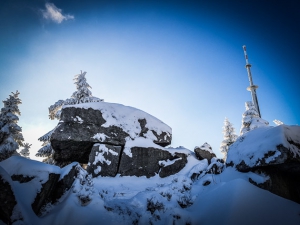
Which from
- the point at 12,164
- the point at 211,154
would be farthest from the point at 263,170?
the point at 12,164

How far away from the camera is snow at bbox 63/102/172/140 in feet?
30.6

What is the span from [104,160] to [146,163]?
2.26m

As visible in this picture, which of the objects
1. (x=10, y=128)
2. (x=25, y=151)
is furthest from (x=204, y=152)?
(x=25, y=151)

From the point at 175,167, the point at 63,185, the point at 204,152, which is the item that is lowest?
the point at 63,185

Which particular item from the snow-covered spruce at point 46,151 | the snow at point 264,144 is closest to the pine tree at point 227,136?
the snow at point 264,144

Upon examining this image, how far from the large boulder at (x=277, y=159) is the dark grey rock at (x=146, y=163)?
351 cm

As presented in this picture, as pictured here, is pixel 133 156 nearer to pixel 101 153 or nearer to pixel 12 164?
pixel 101 153

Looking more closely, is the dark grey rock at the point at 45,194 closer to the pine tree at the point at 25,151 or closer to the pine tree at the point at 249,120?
the pine tree at the point at 249,120

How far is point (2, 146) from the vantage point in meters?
13.2

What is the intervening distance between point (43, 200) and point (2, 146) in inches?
531

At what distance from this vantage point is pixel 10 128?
14516mm

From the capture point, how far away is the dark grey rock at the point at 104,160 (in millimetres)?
7775

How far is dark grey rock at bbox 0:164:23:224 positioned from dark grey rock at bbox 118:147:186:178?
5008 millimetres

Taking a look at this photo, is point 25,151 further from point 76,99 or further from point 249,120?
point 249,120
